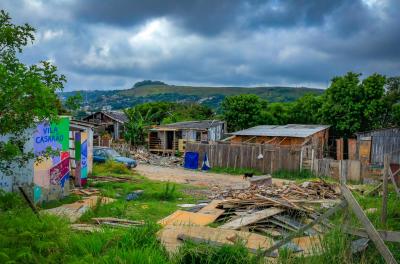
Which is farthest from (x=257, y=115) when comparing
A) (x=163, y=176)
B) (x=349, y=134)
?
(x=163, y=176)

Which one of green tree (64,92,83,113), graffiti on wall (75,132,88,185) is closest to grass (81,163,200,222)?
graffiti on wall (75,132,88,185)

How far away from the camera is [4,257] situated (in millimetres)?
6621

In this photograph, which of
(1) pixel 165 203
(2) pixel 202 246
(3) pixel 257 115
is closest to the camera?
(2) pixel 202 246

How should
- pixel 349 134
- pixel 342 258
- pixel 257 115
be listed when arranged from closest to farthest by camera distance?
pixel 342 258 → pixel 349 134 → pixel 257 115

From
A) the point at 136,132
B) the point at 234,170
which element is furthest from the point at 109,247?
the point at 136,132

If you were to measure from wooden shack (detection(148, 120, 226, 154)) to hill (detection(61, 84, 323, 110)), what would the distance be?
326ft

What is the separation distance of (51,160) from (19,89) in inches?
395

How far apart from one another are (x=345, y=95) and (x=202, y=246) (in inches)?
1236

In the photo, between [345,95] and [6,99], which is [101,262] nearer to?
[6,99]

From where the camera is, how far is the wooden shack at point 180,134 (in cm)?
4147

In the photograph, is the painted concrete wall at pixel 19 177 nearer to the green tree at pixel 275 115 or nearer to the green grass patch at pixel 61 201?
the green grass patch at pixel 61 201

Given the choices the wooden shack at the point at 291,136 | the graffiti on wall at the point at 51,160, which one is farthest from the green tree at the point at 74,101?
the wooden shack at the point at 291,136

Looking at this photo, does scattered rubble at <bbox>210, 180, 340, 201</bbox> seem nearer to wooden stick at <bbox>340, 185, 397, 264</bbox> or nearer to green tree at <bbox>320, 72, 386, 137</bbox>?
wooden stick at <bbox>340, 185, 397, 264</bbox>

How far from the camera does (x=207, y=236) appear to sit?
339 inches
